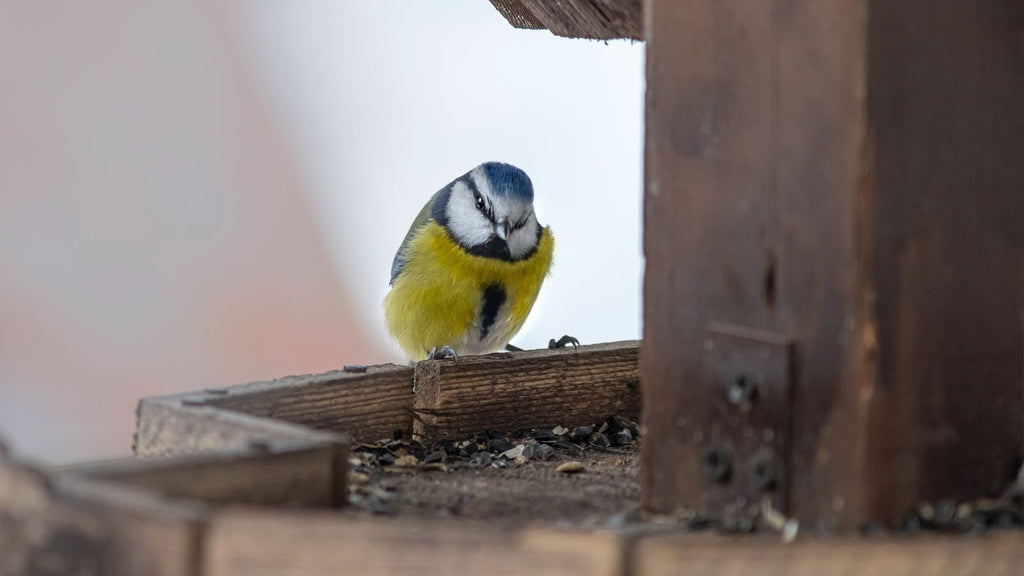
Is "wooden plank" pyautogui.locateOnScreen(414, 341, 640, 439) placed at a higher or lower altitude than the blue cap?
lower

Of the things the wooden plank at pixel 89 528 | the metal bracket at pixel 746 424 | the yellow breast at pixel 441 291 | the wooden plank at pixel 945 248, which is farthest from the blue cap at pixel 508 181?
the wooden plank at pixel 89 528

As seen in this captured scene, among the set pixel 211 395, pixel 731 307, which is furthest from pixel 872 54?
pixel 211 395

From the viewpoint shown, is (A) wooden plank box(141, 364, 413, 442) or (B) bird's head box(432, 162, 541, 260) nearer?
(A) wooden plank box(141, 364, 413, 442)

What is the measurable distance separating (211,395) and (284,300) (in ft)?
7.24

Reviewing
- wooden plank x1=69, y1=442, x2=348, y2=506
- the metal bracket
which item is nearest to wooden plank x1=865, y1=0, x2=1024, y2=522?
the metal bracket

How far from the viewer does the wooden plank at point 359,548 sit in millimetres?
1172

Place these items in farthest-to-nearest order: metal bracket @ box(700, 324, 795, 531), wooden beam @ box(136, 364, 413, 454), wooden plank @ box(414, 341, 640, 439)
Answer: wooden plank @ box(414, 341, 640, 439), wooden beam @ box(136, 364, 413, 454), metal bracket @ box(700, 324, 795, 531)

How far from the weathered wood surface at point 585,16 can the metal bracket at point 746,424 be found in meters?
0.68

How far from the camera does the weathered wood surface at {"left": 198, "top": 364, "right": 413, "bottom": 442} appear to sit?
2.10 metres

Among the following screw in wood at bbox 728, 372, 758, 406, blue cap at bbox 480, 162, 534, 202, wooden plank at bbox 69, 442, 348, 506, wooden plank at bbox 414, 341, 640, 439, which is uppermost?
blue cap at bbox 480, 162, 534, 202

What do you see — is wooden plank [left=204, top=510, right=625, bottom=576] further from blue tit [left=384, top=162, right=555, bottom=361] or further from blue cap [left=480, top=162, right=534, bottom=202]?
blue cap [left=480, top=162, right=534, bottom=202]

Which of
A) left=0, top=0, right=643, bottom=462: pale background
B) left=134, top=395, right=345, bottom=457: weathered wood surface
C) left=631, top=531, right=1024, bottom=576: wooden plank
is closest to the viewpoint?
left=631, top=531, right=1024, bottom=576: wooden plank

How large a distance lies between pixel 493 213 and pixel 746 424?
2.30m

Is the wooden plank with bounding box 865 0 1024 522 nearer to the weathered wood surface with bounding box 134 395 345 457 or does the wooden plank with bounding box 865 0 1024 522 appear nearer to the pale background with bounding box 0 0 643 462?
the weathered wood surface with bounding box 134 395 345 457
